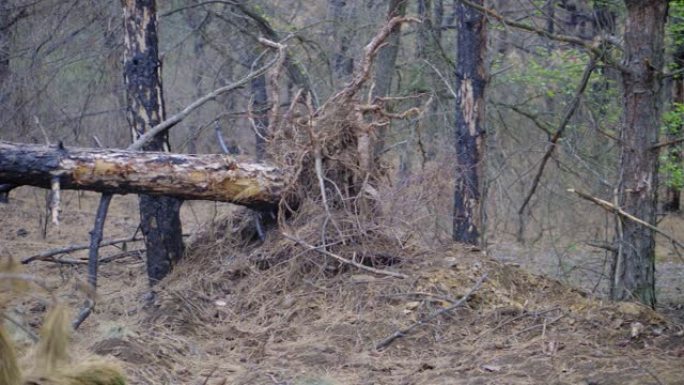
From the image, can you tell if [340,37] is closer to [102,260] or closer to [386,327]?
[102,260]

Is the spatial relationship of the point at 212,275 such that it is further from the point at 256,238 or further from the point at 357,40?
the point at 357,40

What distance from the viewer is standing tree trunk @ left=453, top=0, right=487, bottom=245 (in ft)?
32.9

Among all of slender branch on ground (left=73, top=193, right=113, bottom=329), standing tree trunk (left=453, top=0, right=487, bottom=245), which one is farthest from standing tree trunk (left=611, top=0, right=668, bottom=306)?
slender branch on ground (left=73, top=193, right=113, bottom=329)

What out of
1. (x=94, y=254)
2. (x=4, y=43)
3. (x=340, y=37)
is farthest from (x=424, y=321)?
(x=340, y=37)

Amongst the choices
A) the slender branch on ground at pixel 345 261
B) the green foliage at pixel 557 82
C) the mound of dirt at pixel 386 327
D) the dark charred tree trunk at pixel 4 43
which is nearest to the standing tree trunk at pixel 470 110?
the mound of dirt at pixel 386 327

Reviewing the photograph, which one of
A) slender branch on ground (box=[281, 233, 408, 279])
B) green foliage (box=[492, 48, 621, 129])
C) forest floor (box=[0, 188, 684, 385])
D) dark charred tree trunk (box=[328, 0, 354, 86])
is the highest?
dark charred tree trunk (box=[328, 0, 354, 86])

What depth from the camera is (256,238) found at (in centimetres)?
920

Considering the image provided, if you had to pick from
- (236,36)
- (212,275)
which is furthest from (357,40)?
(212,275)

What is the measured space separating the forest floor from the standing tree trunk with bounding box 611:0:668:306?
1.56 ft

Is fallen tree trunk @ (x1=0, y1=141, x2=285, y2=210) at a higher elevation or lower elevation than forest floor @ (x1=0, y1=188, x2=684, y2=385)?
higher

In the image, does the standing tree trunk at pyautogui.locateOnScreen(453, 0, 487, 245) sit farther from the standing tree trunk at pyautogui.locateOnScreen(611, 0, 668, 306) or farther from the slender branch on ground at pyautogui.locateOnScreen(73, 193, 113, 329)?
the slender branch on ground at pyautogui.locateOnScreen(73, 193, 113, 329)

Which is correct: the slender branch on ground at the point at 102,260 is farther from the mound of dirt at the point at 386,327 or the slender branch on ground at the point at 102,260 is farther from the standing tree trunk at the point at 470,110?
the standing tree trunk at the point at 470,110

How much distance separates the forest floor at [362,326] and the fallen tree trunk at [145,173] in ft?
2.17

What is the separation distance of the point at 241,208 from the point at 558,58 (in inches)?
307
